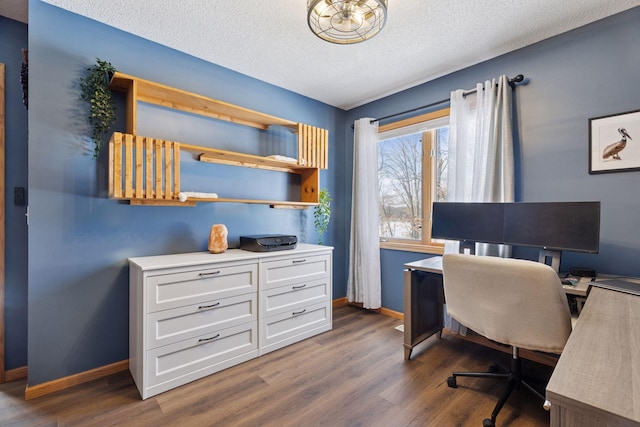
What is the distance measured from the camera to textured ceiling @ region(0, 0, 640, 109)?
1.86 m

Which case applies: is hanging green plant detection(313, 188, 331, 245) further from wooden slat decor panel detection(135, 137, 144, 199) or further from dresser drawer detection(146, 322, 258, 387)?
wooden slat decor panel detection(135, 137, 144, 199)

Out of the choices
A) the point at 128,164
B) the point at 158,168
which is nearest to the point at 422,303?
the point at 158,168

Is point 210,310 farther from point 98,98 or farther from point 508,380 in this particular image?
point 508,380

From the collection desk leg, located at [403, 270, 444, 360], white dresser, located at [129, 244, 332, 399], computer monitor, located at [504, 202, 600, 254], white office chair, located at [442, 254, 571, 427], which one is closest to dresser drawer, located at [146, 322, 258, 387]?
white dresser, located at [129, 244, 332, 399]

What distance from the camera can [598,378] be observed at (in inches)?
25.8

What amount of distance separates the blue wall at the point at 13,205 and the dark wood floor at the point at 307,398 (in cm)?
33

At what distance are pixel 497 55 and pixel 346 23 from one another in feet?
5.04

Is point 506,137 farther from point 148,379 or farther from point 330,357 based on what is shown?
point 148,379

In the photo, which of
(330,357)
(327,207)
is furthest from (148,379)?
(327,207)

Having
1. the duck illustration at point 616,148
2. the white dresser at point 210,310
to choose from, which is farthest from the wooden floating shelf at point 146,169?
the duck illustration at point 616,148

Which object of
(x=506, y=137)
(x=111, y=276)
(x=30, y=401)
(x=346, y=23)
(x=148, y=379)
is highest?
(x=346, y=23)

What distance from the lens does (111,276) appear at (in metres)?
2.06

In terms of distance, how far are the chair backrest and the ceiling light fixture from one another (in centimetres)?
143

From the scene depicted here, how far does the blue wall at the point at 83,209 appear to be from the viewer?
1828mm
